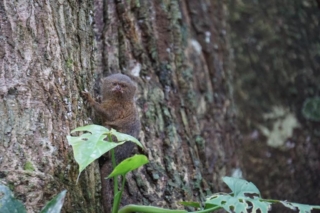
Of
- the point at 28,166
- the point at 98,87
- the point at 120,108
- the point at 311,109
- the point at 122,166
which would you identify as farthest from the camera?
the point at 311,109

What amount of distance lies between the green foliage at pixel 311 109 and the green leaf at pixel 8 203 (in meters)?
4.71

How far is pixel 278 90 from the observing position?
7.34m

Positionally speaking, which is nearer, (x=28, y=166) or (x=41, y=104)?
(x=28, y=166)

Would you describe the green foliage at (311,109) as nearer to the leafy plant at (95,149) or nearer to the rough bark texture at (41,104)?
the rough bark texture at (41,104)

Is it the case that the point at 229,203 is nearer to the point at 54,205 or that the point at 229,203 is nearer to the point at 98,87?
the point at 54,205

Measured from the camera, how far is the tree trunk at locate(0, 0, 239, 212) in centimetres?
315

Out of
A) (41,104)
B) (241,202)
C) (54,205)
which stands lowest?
(241,202)

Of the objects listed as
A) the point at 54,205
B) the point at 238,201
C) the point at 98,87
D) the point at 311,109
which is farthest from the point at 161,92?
the point at 311,109

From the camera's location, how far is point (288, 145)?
6.88 m

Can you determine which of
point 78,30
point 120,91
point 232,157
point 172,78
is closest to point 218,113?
point 232,157

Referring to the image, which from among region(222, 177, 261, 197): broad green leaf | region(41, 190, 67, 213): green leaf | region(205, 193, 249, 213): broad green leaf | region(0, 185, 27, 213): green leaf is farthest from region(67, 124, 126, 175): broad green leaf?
region(222, 177, 261, 197): broad green leaf

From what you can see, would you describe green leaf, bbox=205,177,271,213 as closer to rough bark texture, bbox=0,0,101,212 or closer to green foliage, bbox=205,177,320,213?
green foliage, bbox=205,177,320,213

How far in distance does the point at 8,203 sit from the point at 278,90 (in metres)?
5.07

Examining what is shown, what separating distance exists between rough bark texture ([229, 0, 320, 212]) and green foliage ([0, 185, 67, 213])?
13.8 feet
